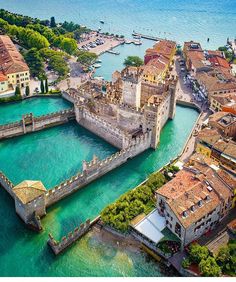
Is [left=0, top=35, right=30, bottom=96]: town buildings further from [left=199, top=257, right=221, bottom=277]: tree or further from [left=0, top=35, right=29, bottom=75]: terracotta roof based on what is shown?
[left=199, top=257, right=221, bottom=277]: tree

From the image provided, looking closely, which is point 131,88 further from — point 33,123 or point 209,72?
point 209,72

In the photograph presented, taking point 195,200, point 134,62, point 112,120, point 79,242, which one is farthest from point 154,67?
point 79,242

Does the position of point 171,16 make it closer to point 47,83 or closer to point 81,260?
point 47,83

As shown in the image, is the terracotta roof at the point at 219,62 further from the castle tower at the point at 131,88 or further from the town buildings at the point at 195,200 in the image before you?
the town buildings at the point at 195,200

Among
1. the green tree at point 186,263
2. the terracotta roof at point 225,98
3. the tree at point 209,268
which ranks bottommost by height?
the green tree at point 186,263

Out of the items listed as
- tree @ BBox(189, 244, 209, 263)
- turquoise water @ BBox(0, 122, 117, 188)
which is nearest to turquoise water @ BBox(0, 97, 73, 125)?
turquoise water @ BBox(0, 122, 117, 188)

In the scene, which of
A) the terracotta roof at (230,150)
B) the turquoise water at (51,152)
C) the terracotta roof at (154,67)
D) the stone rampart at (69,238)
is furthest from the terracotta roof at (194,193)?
the terracotta roof at (154,67)

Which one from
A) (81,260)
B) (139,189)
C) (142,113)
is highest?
(142,113)

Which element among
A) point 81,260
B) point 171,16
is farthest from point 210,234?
point 171,16
